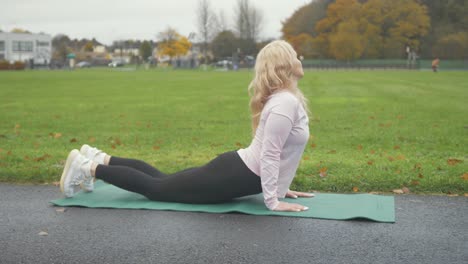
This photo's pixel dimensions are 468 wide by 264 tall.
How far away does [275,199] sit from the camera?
5.01 meters

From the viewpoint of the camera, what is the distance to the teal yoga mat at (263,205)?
16.3 feet

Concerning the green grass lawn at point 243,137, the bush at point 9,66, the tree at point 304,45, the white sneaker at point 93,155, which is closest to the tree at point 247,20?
the tree at point 304,45

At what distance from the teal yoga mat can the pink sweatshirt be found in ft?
0.91

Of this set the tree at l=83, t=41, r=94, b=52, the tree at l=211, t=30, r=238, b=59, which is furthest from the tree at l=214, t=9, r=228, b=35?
the tree at l=83, t=41, r=94, b=52

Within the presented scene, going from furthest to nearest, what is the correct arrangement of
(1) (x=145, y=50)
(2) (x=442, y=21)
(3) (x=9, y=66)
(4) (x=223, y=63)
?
(1) (x=145, y=50), (4) (x=223, y=63), (2) (x=442, y=21), (3) (x=9, y=66)

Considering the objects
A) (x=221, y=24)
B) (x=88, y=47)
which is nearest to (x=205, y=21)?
(x=221, y=24)

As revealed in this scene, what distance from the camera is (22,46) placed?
465 ft

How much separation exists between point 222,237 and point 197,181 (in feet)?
3.19

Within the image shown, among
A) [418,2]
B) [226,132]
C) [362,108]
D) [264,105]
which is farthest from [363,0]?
[264,105]

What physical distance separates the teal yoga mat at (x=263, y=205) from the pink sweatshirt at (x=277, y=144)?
0.28 meters

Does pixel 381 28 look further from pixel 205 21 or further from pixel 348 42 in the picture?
pixel 205 21

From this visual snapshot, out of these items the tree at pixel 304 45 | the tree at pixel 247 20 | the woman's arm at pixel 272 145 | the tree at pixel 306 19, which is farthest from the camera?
the tree at pixel 247 20

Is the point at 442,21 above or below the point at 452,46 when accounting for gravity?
above

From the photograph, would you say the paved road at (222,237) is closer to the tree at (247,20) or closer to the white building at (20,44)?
the tree at (247,20)
